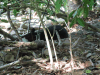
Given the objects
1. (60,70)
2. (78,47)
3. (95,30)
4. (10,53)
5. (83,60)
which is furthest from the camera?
(95,30)

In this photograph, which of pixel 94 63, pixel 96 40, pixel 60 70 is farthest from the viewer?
pixel 96 40

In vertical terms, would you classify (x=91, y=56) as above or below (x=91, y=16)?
below

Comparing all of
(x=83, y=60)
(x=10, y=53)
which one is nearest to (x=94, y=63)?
(x=83, y=60)

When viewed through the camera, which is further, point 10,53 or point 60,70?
point 10,53

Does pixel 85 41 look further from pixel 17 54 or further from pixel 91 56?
pixel 17 54

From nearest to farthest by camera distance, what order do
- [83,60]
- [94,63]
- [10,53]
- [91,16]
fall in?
[94,63] → [83,60] → [10,53] → [91,16]

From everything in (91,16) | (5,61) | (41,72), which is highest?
(91,16)

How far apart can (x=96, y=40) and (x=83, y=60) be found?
49.2 inches

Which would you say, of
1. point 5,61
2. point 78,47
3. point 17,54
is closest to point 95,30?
point 78,47

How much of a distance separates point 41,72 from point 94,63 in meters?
0.98

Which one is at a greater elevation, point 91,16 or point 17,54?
point 91,16

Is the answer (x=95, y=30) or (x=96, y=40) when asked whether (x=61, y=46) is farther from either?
(x=95, y=30)

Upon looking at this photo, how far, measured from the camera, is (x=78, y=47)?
8.50 feet

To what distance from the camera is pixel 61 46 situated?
262 centimetres
